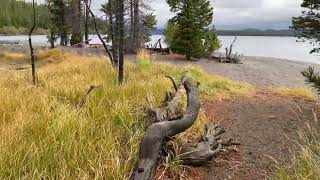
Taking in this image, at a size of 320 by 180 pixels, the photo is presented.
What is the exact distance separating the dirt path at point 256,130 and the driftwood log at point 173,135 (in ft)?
0.79

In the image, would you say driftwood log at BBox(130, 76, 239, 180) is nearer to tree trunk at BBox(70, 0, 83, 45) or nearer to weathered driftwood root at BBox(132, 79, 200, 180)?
weathered driftwood root at BBox(132, 79, 200, 180)

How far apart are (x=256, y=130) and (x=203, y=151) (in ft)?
7.44

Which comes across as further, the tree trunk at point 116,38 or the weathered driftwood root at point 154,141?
the tree trunk at point 116,38

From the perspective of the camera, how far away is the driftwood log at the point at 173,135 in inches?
185

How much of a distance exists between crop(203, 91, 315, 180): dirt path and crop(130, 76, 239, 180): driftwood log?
0.24 metres

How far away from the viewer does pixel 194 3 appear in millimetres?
28172

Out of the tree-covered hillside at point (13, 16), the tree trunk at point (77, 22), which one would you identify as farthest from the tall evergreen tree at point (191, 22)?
the tree-covered hillside at point (13, 16)

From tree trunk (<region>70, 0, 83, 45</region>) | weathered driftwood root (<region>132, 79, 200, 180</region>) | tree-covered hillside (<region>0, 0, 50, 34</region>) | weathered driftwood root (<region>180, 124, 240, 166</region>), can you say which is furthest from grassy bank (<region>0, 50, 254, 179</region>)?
tree-covered hillside (<region>0, 0, 50, 34</region>)

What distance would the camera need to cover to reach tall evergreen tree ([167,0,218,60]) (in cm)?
2822

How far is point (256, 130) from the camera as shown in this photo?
773 centimetres

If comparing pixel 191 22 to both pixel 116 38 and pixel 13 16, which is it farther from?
pixel 13 16

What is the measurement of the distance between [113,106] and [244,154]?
2264 millimetres

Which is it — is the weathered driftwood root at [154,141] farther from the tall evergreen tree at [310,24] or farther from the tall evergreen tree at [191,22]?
the tall evergreen tree at [191,22]

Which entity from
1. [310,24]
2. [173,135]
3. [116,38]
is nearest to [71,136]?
[173,135]
